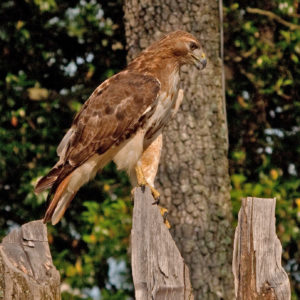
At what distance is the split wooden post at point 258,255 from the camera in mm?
2785

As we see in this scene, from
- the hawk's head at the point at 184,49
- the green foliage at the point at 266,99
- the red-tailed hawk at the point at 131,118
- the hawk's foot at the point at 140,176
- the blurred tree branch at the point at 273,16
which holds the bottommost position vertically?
the green foliage at the point at 266,99

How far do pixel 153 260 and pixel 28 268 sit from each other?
0.41m

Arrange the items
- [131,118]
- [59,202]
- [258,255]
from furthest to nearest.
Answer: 1. [131,118]
2. [59,202]
3. [258,255]

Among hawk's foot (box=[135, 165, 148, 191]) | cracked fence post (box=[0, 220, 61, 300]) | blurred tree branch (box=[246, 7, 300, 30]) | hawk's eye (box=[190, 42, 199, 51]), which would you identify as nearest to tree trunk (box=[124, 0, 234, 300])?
blurred tree branch (box=[246, 7, 300, 30])

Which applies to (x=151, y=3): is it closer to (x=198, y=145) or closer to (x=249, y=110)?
(x=198, y=145)

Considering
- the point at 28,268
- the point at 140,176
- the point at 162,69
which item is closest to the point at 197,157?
the point at 162,69

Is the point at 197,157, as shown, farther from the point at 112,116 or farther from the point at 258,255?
the point at 258,255

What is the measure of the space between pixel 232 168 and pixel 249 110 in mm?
Answer: 610

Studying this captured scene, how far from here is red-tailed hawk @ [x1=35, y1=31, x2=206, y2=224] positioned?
391cm

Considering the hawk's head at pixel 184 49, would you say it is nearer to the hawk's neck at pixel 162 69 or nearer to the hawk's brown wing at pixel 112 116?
the hawk's neck at pixel 162 69

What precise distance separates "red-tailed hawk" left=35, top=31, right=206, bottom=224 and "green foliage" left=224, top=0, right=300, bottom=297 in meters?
3.65

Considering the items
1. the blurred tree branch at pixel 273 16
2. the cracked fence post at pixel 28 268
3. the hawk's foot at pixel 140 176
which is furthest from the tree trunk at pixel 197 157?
the cracked fence post at pixel 28 268

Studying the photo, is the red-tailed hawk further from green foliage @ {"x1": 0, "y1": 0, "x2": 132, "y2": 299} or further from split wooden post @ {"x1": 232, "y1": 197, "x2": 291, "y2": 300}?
green foliage @ {"x1": 0, "y1": 0, "x2": 132, "y2": 299}

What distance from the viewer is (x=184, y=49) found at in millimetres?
4066
